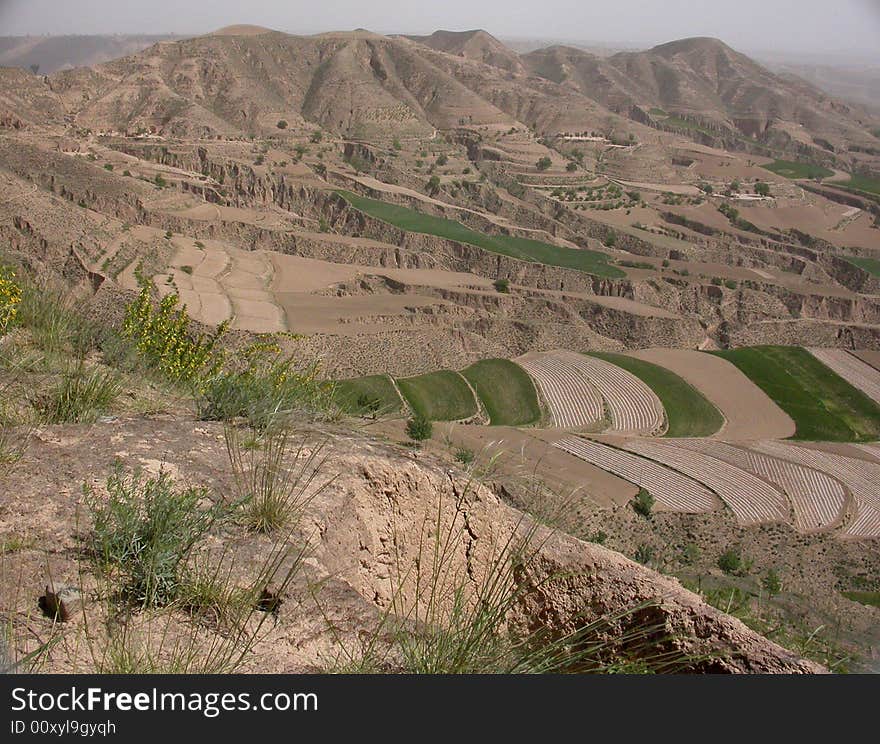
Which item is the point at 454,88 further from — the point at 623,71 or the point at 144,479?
the point at 144,479

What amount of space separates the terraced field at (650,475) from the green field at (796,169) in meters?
69.0

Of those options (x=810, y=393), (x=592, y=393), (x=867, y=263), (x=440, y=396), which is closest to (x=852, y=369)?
(x=810, y=393)

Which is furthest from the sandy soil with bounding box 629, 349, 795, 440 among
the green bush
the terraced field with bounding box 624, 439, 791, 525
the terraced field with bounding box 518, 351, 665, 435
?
the green bush

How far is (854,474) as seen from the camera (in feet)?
90.4

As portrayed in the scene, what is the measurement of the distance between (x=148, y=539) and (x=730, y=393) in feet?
116

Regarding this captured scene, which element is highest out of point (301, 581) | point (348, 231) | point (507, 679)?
point (507, 679)

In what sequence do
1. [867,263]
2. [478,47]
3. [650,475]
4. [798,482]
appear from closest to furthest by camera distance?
[650,475]
[798,482]
[867,263]
[478,47]

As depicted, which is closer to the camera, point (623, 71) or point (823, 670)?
point (823, 670)

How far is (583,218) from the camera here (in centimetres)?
5994

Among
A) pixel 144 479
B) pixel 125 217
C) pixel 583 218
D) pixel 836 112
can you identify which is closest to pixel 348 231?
pixel 125 217

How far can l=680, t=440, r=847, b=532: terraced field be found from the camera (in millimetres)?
23922

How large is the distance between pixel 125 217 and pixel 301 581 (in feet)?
146

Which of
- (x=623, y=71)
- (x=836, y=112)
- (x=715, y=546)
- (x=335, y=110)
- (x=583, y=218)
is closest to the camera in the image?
(x=715, y=546)

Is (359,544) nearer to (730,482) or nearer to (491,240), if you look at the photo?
(730,482)
